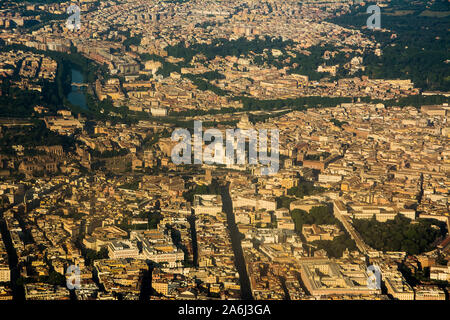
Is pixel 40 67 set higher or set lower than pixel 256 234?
higher

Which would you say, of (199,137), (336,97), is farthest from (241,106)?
(199,137)

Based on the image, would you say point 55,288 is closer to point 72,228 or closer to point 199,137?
point 72,228

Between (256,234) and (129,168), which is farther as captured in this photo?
(129,168)

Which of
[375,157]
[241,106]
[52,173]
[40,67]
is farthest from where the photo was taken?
[40,67]

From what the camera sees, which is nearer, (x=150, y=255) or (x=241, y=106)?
(x=150, y=255)

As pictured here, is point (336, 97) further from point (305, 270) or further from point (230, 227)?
point (305, 270)

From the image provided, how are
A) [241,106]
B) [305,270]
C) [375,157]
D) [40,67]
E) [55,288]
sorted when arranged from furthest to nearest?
1. [40,67]
2. [241,106]
3. [375,157]
4. [305,270]
5. [55,288]

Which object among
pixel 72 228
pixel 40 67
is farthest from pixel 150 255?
pixel 40 67
